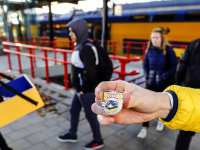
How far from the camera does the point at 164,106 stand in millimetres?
1057

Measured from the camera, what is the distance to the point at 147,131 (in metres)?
3.04

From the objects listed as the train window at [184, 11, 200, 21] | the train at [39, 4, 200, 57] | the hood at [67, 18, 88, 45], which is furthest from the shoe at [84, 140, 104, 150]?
the train window at [184, 11, 200, 21]

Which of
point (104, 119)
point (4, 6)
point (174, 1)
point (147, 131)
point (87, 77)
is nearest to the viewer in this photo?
point (104, 119)

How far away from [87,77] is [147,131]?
1560mm

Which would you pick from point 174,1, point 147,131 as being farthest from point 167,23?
point 147,131

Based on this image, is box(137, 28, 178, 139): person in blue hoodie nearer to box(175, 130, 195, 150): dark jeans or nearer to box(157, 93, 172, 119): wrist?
box(175, 130, 195, 150): dark jeans

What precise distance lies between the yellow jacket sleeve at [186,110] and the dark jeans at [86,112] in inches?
54.5

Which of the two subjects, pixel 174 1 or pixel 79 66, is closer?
pixel 79 66

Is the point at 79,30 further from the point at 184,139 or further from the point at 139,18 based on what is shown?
the point at 139,18

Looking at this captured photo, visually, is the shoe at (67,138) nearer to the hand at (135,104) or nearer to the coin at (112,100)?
the hand at (135,104)

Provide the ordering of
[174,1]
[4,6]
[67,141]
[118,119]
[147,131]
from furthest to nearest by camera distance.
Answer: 1. [4,6]
2. [174,1]
3. [147,131]
4. [67,141]
5. [118,119]

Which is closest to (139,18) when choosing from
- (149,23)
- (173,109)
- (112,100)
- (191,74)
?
(149,23)

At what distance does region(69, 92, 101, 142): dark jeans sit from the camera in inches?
92.7

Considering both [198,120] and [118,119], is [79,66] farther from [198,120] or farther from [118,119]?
[198,120]
